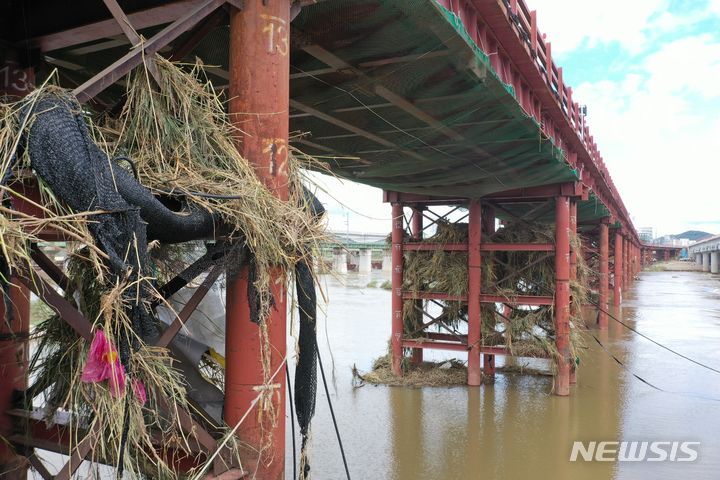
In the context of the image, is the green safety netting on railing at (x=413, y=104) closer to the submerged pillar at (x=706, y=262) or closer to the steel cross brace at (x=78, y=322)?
the steel cross brace at (x=78, y=322)

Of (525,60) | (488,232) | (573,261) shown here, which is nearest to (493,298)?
(488,232)

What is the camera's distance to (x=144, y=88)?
309 centimetres

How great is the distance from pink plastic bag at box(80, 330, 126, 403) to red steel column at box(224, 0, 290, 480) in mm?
809

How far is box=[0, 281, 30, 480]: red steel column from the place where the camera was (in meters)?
3.82

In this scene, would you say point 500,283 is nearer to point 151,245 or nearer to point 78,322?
point 151,245

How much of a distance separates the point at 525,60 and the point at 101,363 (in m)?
7.19

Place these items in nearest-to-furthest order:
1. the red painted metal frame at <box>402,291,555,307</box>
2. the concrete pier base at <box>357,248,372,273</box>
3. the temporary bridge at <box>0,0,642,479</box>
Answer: the temporary bridge at <box>0,0,642,479</box>
the red painted metal frame at <box>402,291,555,307</box>
the concrete pier base at <box>357,248,372,273</box>

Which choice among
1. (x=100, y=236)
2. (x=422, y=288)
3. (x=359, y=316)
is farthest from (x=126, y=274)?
(x=359, y=316)

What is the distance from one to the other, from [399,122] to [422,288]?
5.60m

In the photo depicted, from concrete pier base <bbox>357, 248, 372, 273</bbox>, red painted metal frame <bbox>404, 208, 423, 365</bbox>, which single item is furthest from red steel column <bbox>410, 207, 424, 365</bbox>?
concrete pier base <bbox>357, 248, 372, 273</bbox>

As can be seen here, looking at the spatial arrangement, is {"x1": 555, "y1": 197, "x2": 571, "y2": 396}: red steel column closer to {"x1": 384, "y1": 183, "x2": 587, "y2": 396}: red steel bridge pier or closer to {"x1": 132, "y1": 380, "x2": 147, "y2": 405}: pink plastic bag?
{"x1": 384, "y1": 183, "x2": 587, "y2": 396}: red steel bridge pier

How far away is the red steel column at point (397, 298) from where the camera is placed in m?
12.4

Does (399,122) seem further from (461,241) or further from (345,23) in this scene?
(461,241)

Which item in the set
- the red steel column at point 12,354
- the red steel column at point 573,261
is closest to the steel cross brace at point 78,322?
the red steel column at point 12,354
